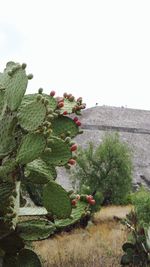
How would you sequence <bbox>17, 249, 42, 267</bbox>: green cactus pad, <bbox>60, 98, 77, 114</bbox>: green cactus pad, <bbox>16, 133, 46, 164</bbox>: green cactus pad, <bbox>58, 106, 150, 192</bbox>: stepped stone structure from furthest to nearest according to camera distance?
<bbox>58, 106, 150, 192</bbox>: stepped stone structure, <bbox>60, 98, 77, 114</bbox>: green cactus pad, <bbox>17, 249, 42, 267</bbox>: green cactus pad, <bbox>16, 133, 46, 164</bbox>: green cactus pad

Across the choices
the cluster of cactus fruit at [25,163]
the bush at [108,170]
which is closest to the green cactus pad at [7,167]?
the cluster of cactus fruit at [25,163]

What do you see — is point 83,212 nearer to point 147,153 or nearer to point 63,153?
point 63,153

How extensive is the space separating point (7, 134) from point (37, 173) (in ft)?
0.87

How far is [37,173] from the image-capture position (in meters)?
2.94

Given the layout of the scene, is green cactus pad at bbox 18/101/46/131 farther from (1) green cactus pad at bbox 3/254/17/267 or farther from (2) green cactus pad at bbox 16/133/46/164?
(1) green cactus pad at bbox 3/254/17/267

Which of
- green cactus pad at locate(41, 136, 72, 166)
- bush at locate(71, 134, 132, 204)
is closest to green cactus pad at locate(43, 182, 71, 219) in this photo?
green cactus pad at locate(41, 136, 72, 166)

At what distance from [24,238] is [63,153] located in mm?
529

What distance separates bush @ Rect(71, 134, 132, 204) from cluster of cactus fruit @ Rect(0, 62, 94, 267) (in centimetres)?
2268

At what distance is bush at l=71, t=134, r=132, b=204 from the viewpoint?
25953 millimetres

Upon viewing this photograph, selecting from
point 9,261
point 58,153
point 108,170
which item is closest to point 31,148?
point 58,153

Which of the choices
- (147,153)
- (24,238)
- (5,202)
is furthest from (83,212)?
(147,153)

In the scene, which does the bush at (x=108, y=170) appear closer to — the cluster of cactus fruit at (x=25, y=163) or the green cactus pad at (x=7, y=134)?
the cluster of cactus fruit at (x=25, y=163)

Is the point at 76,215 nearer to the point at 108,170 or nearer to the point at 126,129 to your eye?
the point at 108,170

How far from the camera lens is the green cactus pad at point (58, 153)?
305 cm
